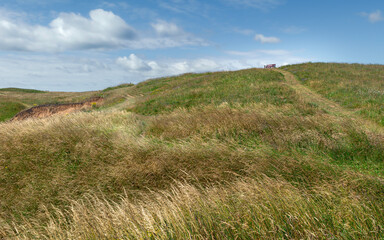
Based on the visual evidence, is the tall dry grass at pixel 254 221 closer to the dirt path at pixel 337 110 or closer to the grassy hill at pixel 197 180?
the grassy hill at pixel 197 180

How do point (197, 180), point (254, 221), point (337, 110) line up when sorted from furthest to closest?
point (337, 110) < point (197, 180) < point (254, 221)

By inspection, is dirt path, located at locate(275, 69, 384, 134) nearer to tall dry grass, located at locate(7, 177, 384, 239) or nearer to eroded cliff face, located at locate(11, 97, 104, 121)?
tall dry grass, located at locate(7, 177, 384, 239)

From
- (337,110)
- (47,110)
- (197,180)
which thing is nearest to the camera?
(197,180)

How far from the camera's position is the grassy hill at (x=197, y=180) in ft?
11.0

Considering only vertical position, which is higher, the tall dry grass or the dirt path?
the dirt path

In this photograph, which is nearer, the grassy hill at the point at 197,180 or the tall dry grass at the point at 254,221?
the tall dry grass at the point at 254,221

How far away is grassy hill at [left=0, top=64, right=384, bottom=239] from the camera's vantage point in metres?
3.36

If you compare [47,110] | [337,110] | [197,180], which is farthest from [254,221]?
[47,110]

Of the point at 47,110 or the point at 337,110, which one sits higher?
the point at 47,110

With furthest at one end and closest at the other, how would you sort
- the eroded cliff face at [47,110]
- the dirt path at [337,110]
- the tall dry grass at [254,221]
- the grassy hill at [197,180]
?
1. the eroded cliff face at [47,110]
2. the dirt path at [337,110]
3. the grassy hill at [197,180]
4. the tall dry grass at [254,221]

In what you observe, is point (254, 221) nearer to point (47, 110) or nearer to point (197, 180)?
point (197, 180)

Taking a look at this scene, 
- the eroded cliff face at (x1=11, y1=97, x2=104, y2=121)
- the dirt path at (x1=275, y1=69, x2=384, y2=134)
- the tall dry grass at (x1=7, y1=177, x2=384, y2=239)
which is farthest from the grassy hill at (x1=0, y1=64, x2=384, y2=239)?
the eroded cliff face at (x1=11, y1=97, x2=104, y2=121)

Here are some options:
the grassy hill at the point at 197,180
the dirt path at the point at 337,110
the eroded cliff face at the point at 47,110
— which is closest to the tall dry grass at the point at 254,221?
the grassy hill at the point at 197,180

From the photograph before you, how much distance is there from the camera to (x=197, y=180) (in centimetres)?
500
